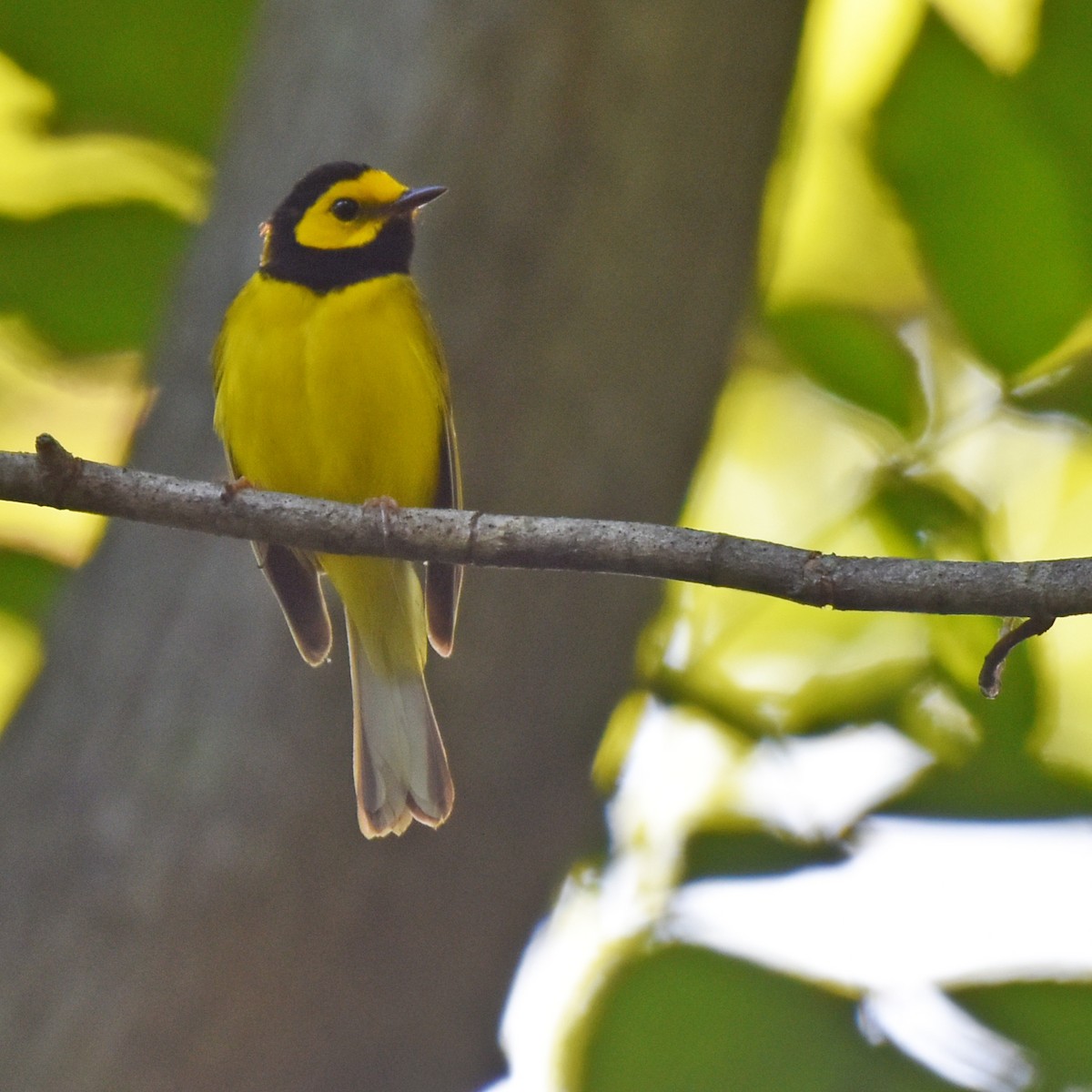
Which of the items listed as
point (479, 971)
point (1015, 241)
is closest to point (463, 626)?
point (479, 971)

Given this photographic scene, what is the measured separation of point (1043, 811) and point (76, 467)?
2234mm

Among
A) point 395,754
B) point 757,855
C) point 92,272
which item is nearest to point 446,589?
point 395,754

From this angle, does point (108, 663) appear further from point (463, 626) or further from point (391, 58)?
point (391, 58)

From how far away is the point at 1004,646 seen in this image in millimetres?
2512

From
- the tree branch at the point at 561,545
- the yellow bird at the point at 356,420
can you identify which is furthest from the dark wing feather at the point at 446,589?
the tree branch at the point at 561,545

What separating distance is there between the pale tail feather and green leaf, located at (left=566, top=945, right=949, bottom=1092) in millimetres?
621

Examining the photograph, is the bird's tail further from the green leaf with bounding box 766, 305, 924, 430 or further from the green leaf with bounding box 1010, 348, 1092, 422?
the green leaf with bounding box 1010, 348, 1092, 422

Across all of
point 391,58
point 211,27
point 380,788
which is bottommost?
point 380,788

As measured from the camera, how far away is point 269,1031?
3418 mm

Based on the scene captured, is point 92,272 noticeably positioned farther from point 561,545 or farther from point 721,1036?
point 721,1036

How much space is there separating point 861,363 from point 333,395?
4.31 feet

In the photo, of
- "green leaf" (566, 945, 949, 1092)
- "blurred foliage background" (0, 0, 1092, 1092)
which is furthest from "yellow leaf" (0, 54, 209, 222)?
"green leaf" (566, 945, 949, 1092)

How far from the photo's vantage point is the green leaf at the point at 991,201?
143 inches

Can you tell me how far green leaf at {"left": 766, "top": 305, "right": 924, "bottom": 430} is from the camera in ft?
12.6
